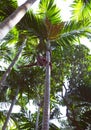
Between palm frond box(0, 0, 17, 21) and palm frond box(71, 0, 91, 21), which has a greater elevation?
palm frond box(71, 0, 91, 21)

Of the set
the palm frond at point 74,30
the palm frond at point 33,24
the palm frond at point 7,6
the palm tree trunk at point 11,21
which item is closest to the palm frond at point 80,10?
the palm frond at point 74,30

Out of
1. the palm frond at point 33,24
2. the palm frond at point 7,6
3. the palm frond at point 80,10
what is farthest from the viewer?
the palm frond at point 80,10

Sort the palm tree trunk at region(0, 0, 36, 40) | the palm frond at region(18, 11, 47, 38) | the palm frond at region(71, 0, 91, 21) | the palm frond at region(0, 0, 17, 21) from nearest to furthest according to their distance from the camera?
the palm tree trunk at region(0, 0, 36, 40) < the palm frond at region(0, 0, 17, 21) < the palm frond at region(18, 11, 47, 38) < the palm frond at region(71, 0, 91, 21)

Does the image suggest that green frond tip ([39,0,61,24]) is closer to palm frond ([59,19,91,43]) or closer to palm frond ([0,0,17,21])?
palm frond ([59,19,91,43])

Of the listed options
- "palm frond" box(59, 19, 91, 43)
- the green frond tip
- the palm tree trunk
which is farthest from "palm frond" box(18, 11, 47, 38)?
the palm tree trunk

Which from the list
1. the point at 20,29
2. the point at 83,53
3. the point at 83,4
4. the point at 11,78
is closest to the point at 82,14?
the point at 83,4

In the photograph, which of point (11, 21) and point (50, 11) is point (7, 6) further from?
point (11, 21)

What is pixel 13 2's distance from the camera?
8555 mm

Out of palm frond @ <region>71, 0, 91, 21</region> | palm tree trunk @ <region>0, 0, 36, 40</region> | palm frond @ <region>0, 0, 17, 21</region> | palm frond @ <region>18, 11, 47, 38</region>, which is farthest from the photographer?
palm frond @ <region>71, 0, 91, 21</region>

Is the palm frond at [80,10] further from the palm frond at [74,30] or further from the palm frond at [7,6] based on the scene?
the palm frond at [7,6]

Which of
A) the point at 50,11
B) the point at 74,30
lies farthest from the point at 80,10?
A: the point at 50,11

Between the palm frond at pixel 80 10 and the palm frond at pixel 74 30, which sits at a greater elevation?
the palm frond at pixel 80 10

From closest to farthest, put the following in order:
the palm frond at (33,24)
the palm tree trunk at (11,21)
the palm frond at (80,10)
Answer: the palm tree trunk at (11,21) → the palm frond at (33,24) → the palm frond at (80,10)

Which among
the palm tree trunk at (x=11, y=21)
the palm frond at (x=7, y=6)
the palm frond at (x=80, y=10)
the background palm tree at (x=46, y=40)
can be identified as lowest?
the palm tree trunk at (x=11, y=21)
